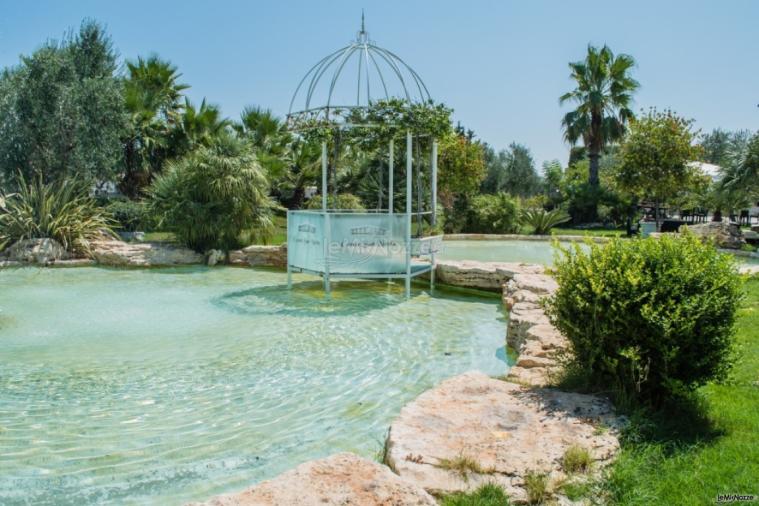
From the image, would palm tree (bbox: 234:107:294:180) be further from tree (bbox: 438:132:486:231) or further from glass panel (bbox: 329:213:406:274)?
glass panel (bbox: 329:213:406:274)

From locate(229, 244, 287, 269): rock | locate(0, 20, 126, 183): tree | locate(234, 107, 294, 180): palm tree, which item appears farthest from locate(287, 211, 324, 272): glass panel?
locate(234, 107, 294, 180): palm tree

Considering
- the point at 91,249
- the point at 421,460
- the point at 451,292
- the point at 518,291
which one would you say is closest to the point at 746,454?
the point at 421,460

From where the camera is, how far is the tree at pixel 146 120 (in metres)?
18.9

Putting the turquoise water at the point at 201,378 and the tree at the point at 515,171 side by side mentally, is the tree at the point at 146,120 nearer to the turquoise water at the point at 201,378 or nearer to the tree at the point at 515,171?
the turquoise water at the point at 201,378

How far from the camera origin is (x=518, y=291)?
7574 mm

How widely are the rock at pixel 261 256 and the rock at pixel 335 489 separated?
9.50 meters

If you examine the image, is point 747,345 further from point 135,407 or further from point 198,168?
point 198,168

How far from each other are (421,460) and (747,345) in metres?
3.59

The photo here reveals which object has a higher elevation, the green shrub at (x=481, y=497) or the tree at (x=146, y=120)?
the tree at (x=146, y=120)

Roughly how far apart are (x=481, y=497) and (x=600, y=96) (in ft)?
82.7

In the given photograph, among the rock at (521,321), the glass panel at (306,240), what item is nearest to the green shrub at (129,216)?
the glass panel at (306,240)

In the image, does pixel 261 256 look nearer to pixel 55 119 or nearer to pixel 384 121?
pixel 384 121

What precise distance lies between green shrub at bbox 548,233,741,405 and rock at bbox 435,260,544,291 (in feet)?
17.1

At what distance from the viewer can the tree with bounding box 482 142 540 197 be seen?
1384 inches
